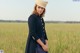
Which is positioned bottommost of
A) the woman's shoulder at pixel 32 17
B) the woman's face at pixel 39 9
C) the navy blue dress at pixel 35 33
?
the navy blue dress at pixel 35 33

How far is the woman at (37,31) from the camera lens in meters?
3.76

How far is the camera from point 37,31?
12.5 feet

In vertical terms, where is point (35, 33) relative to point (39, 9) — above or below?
below

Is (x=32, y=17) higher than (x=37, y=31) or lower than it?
higher

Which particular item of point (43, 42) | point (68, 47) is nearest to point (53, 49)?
point (68, 47)

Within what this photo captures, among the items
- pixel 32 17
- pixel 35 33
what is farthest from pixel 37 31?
pixel 32 17

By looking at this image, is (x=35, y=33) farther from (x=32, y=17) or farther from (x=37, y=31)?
(x=32, y=17)

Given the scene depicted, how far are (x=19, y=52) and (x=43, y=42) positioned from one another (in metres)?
2.22

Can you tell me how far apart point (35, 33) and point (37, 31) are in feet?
0.15

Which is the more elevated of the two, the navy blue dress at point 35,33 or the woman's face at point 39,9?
the woman's face at point 39,9

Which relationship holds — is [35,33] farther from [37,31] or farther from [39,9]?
[39,9]

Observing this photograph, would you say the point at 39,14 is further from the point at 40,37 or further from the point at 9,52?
the point at 9,52

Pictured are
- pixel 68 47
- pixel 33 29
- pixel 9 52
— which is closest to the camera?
pixel 33 29

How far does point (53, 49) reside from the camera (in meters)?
6.07
